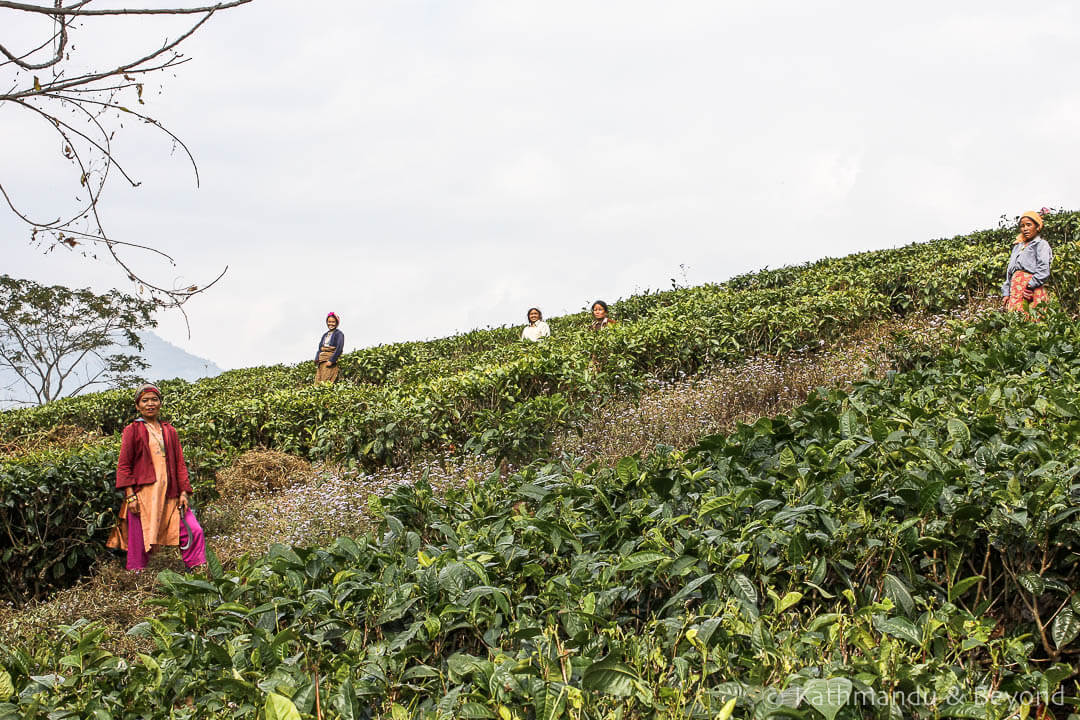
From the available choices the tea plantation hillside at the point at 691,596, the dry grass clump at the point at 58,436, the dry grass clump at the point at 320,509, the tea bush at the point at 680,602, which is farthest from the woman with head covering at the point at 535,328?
the tea bush at the point at 680,602

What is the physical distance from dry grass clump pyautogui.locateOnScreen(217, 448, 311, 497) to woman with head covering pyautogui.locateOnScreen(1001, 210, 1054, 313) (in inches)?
333

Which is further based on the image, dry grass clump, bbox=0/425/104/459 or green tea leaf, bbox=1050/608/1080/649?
dry grass clump, bbox=0/425/104/459

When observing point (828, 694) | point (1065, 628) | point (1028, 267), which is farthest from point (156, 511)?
point (1028, 267)

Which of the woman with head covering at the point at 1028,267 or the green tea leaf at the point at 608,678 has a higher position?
the woman with head covering at the point at 1028,267

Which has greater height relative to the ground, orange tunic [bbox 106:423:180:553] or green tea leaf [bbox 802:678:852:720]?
orange tunic [bbox 106:423:180:553]

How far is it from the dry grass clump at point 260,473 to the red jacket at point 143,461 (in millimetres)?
1676

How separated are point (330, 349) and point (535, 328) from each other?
4129 millimetres

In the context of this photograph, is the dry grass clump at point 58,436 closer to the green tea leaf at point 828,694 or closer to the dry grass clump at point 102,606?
the dry grass clump at point 102,606

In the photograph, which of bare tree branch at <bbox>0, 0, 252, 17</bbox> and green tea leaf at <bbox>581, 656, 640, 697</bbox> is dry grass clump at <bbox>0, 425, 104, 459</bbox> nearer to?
bare tree branch at <bbox>0, 0, 252, 17</bbox>

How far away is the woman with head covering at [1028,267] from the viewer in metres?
8.46

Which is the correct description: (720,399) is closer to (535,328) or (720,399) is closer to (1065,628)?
(535,328)

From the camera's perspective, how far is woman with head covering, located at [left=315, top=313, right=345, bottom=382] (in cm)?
1391

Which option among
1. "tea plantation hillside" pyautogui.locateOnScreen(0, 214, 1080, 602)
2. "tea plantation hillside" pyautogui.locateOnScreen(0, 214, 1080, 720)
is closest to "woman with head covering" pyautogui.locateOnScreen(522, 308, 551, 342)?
"tea plantation hillside" pyautogui.locateOnScreen(0, 214, 1080, 602)

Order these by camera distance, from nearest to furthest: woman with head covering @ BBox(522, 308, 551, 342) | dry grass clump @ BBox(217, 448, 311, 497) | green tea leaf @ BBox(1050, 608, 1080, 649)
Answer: green tea leaf @ BBox(1050, 608, 1080, 649) < dry grass clump @ BBox(217, 448, 311, 497) < woman with head covering @ BBox(522, 308, 551, 342)
